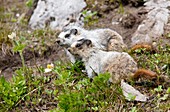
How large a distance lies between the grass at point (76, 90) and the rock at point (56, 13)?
1.96 m

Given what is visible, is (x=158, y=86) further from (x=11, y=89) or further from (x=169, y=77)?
(x=11, y=89)

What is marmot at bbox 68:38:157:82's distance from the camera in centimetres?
411

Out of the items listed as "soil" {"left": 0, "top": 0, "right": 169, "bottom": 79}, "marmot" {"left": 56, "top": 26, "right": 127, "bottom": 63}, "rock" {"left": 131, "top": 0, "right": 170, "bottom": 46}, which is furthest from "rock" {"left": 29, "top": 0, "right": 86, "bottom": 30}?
"marmot" {"left": 56, "top": 26, "right": 127, "bottom": 63}

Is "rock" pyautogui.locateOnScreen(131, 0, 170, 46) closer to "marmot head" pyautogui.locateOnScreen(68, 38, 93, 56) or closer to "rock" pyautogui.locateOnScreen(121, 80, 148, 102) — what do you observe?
"marmot head" pyautogui.locateOnScreen(68, 38, 93, 56)

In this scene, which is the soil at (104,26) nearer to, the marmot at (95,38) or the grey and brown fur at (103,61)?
the marmot at (95,38)

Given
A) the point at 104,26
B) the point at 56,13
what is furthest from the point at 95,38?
the point at 56,13

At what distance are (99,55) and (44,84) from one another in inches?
28.5

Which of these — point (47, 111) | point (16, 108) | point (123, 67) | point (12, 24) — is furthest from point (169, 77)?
point (12, 24)

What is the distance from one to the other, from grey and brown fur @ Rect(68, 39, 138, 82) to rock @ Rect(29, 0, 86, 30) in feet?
6.95

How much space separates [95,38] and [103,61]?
2.10 feet

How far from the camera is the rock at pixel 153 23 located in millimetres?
5223

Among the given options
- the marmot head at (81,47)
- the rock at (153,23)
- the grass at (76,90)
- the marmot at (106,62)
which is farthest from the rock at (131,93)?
the rock at (153,23)

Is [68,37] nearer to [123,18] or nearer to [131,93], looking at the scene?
[131,93]

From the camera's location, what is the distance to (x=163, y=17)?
5516 millimetres
